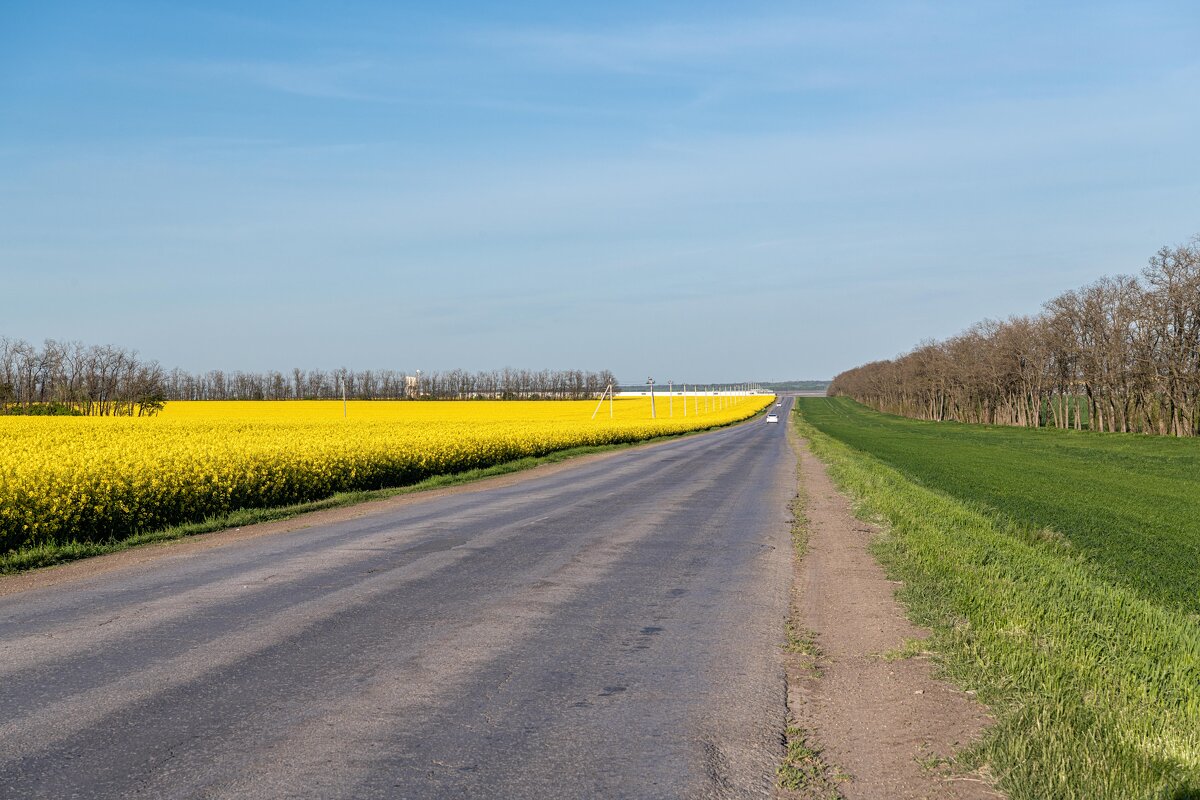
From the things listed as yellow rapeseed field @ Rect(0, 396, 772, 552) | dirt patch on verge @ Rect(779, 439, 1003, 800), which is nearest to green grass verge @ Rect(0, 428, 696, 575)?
yellow rapeseed field @ Rect(0, 396, 772, 552)

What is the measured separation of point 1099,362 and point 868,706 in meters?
74.2

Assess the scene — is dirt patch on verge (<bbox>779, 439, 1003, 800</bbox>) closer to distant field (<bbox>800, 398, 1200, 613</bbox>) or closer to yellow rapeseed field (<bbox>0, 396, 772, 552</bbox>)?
distant field (<bbox>800, 398, 1200, 613</bbox>)

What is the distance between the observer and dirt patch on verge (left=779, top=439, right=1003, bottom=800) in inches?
Result: 187

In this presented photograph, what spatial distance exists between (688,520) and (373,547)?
6089 millimetres

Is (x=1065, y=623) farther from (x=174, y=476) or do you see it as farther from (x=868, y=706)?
(x=174, y=476)

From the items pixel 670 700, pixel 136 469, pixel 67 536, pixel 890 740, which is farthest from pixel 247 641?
pixel 136 469

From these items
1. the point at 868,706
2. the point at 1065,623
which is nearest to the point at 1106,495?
the point at 1065,623

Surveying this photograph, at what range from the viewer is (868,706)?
602cm

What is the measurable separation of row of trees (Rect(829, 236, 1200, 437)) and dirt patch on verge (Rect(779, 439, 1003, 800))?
62.8 m

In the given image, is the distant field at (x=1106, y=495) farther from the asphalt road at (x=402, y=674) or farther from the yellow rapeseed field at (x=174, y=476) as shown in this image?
the yellow rapeseed field at (x=174, y=476)

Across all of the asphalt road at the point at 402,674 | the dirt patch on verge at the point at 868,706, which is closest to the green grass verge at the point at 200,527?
the asphalt road at the point at 402,674

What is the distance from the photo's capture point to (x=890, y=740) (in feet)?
17.6

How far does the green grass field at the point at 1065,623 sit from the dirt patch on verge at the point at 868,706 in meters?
0.21

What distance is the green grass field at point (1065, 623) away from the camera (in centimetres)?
470
